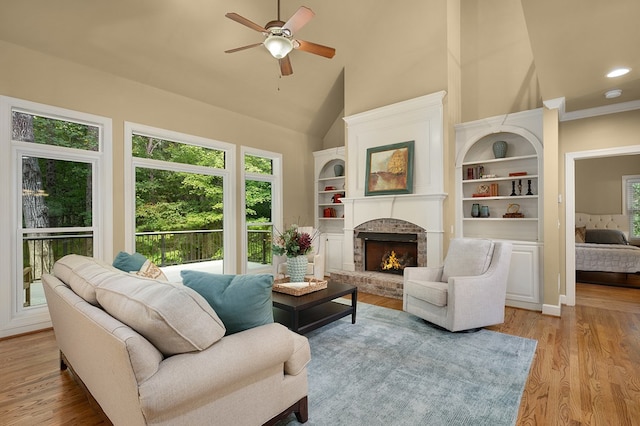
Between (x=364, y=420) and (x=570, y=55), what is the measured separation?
10.6 ft

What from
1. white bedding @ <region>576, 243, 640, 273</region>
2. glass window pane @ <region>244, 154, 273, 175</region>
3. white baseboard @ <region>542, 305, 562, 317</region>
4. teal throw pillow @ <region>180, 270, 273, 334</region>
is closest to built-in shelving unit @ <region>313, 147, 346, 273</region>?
glass window pane @ <region>244, 154, 273, 175</region>

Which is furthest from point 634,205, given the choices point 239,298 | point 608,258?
point 239,298

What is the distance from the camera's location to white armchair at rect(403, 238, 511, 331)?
3209mm

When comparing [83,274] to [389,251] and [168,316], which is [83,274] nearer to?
[168,316]

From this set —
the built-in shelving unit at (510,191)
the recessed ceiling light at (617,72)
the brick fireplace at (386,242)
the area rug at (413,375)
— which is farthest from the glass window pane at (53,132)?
the recessed ceiling light at (617,72)

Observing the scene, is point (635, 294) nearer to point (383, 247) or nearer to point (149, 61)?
point (383, 247)

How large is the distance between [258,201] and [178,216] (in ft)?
4.69

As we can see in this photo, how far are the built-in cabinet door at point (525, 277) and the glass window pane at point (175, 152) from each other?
15.4 feet

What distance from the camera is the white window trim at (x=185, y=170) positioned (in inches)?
163

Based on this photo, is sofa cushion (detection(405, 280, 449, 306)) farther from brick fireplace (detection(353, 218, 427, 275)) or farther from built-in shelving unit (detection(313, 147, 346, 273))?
built-in shelving unit (detection(313, 147, 346, 273))

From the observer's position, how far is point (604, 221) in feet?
23.8

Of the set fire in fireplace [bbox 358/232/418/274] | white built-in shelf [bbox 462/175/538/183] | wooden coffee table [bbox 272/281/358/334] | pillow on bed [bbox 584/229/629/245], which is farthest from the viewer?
pillow on bed [bbox 584/229/629/245]

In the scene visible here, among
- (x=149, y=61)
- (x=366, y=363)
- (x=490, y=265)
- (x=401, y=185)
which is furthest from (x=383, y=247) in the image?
(x=149, y=61)

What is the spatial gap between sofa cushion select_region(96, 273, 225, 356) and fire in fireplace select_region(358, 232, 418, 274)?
13.2 ft
